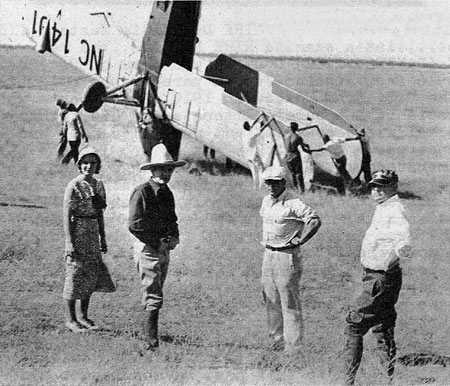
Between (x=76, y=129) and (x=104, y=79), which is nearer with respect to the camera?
(x=76, y=129)

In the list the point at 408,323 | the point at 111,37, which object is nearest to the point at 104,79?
the point at 111,37

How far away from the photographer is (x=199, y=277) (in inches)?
323

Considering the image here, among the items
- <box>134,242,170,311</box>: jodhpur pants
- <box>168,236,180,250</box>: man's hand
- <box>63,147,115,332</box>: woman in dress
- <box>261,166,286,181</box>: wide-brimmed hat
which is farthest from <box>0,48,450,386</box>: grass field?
<box>261,166,286,181</box>: wide-brimmed hat

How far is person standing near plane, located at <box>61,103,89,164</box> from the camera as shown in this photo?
1401cm

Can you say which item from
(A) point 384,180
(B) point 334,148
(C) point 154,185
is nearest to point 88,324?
(C) point 154,185

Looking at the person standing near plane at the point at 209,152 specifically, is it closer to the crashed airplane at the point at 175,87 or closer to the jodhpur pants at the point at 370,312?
the crashed airplane at the point at 175,87

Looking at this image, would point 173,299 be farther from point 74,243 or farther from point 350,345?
point 350,345

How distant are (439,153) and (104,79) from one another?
793 cm

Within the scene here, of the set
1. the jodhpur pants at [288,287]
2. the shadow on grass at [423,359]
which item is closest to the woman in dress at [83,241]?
the jodhpur pants at [288,287]

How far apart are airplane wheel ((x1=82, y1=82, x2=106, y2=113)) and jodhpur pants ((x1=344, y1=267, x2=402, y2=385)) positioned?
9.50 meters

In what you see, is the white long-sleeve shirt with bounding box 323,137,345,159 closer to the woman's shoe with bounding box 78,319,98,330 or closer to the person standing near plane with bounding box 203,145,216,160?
the person standing near plane with bounding box 203,145,216,160

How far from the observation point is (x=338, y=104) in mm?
22141

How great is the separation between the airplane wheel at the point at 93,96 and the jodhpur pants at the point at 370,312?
9.50m

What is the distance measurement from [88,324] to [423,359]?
2857 millimetres
